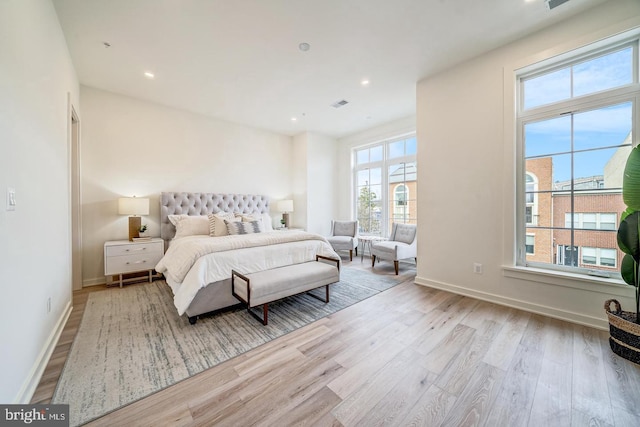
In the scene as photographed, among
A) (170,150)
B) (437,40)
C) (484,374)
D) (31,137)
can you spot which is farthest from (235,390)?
(170,150)

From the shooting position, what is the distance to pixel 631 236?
1.82 m

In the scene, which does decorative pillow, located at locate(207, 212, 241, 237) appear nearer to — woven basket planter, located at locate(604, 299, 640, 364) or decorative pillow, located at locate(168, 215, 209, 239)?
decorative pillow, located at locate(168, 215, 209, 239)

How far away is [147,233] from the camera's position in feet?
13.1

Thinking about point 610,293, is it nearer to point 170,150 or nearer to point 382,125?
point 382,125

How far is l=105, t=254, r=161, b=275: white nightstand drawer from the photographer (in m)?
3.37

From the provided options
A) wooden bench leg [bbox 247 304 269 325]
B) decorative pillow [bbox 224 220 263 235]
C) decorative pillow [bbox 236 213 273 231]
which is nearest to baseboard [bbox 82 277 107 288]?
decorative pillow [bbox 224 220 263 235]

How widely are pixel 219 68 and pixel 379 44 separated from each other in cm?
202

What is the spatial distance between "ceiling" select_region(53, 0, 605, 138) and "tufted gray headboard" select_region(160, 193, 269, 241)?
64.1 inches

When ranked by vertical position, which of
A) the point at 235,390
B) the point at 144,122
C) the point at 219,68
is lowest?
the point at 235,390

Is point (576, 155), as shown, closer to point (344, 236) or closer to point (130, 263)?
point (344, 236)

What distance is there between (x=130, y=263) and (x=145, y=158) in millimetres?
1739

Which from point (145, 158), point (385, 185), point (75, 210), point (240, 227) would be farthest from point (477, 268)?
point (75, 210)

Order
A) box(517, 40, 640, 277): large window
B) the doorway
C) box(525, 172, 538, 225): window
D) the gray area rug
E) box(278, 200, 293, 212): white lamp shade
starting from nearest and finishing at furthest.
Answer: the gray area rug → box(517, 40, 640, 277): large window → box(525, 172, 538, 225): window → the doorway → box(278, 200, 293, 212): white lamp shade

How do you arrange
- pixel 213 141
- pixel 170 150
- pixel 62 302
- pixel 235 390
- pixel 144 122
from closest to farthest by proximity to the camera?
pixel 235 390 < pixel 62 302 < pixel 144 122 < pixel 170 150 < pixel 213 141
